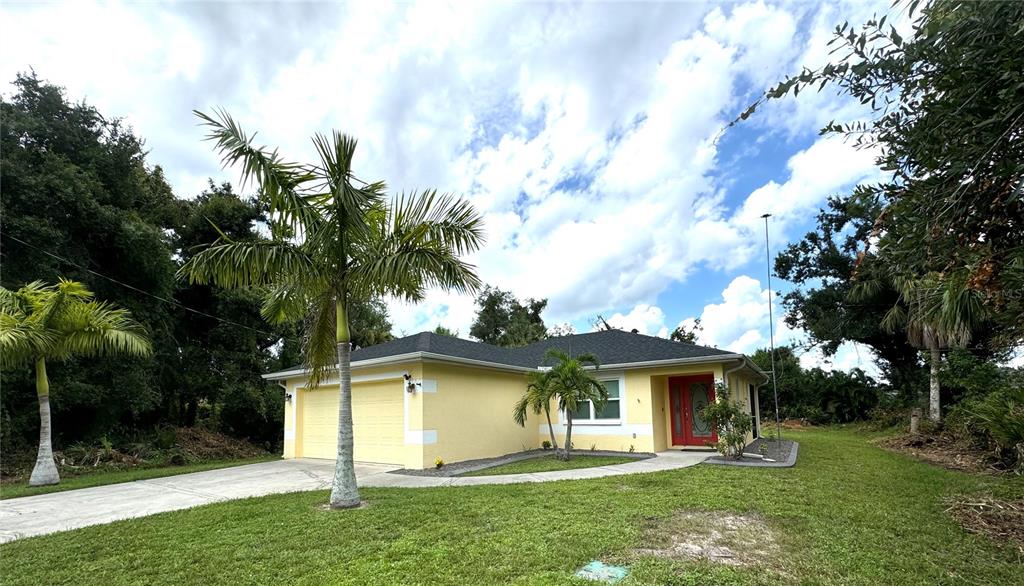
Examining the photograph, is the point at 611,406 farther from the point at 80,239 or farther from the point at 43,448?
the point at 80,239

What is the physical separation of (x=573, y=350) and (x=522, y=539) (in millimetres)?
10908

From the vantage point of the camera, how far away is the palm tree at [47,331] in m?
9.41

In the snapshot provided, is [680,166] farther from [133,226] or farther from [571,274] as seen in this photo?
[133,226]

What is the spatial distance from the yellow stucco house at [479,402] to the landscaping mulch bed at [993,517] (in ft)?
17.5

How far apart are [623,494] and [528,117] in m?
8.92

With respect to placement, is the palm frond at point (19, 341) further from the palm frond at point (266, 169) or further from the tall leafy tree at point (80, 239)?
the palm frond at point (266, 169)

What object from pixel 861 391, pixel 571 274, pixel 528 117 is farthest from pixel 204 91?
pixel 861 391

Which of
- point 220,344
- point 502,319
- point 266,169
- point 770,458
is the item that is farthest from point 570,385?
point 502,319

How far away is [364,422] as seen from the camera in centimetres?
1249

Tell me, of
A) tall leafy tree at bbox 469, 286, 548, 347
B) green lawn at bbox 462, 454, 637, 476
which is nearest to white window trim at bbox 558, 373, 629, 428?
green lawn at bbox 462, 454, 637, 476

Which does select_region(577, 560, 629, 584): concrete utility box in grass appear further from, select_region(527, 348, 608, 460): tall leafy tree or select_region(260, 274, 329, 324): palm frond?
select_region(527, 348, 608, 460): tall leafy tree

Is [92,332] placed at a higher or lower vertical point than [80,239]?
lower

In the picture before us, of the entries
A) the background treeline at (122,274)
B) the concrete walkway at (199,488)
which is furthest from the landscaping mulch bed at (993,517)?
the background treeline at (122,274)

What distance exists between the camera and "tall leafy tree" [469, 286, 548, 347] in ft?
109
